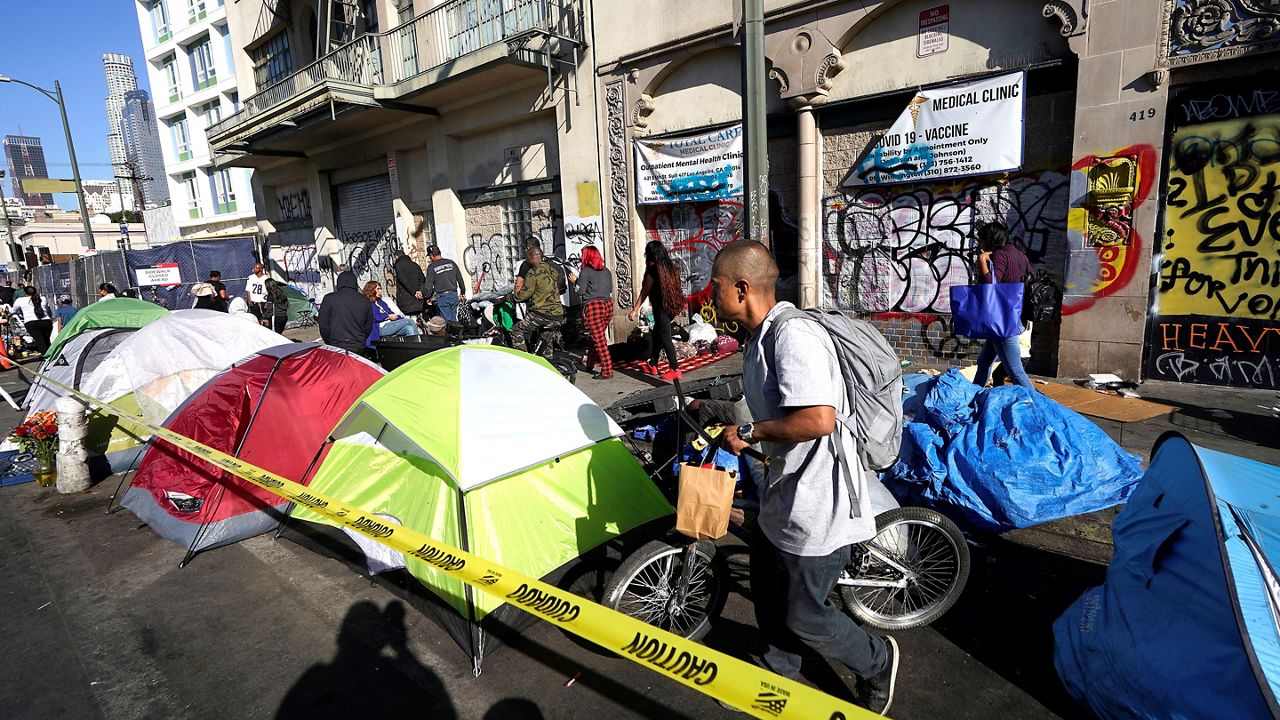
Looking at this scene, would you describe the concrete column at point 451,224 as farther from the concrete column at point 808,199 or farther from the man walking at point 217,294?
the concrete column at point 808,199

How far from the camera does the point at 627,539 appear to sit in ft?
11.7

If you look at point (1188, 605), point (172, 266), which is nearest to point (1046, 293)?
point (1188, 605)

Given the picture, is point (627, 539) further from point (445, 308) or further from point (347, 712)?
point (445, 308)

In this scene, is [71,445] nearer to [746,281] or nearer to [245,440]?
[245,440]

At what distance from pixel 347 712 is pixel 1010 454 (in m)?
3.92

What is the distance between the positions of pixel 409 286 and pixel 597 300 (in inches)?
182

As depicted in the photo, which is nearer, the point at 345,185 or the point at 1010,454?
the point at 1010,454

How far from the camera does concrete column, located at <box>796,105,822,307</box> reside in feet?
28.7

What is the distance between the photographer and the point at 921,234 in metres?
8.19

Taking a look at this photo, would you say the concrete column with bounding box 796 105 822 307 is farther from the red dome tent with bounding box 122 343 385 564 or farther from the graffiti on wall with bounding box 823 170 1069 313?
the red dome tent with bounding box 122 343 385 564

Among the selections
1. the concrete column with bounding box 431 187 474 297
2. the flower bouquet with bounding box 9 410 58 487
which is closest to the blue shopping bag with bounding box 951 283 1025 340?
the flower bouquet with bounding box 9 410 58 487

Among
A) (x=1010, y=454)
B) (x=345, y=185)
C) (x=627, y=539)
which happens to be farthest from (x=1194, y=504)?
(x=345, y=185)

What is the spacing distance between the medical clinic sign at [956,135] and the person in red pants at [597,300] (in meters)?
3.78

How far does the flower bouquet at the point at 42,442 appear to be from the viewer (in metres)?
5.96
